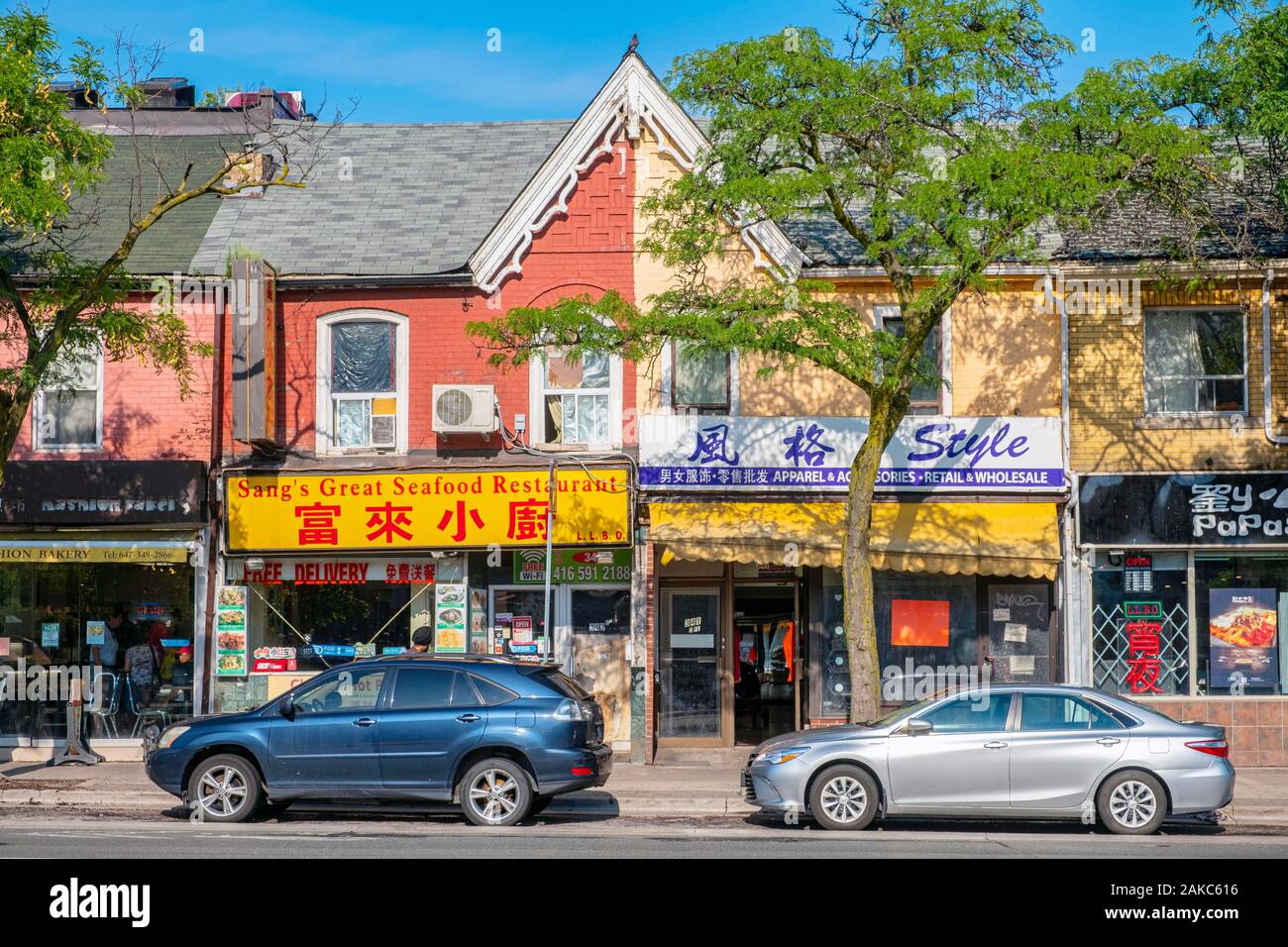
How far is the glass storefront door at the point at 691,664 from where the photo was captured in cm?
1888

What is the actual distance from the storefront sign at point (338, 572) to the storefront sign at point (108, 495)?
3.54ft

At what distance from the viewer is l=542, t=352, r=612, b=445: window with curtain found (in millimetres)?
18797

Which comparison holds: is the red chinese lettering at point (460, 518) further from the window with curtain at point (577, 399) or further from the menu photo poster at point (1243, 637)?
the menu photo poster at point (1243, 637)

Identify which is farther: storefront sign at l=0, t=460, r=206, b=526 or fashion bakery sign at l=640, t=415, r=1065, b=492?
storefront sign at l=0, t=460, r=206, b=526

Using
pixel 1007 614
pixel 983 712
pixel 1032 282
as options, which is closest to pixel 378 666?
pixel 983 712

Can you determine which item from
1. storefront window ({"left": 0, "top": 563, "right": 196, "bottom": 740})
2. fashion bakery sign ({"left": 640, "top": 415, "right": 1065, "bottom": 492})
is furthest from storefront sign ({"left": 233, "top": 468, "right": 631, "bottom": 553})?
storefront window ({"left": 0, "top": 563, "right": 196, "bottom": 740})

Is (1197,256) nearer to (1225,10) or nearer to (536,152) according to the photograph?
(1225,10)

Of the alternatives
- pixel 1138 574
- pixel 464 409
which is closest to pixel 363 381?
pixel 464 409

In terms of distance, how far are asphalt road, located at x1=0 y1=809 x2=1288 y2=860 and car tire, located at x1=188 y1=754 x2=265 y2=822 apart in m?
0.21

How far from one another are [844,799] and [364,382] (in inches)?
368

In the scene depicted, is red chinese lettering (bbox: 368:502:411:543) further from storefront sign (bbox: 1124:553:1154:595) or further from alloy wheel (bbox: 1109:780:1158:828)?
alloy wheel (bbox: 1109:780:1158:828)

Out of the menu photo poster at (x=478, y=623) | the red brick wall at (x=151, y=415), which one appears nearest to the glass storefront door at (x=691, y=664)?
the menu photo poster at (x=478, y=623)

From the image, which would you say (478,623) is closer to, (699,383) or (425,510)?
(425,510)

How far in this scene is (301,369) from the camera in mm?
19031
